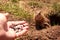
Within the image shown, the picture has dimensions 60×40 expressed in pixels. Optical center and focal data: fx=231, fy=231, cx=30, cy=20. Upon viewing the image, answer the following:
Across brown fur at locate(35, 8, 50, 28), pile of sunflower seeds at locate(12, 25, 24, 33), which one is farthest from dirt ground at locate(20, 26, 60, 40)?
pile of sunflower seeds at locate(12, 25, 24, 33)

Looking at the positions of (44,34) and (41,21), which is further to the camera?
(41,21)

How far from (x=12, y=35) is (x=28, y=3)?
284cm

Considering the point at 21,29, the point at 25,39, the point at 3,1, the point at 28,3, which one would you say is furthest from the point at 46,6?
the point at 21,29

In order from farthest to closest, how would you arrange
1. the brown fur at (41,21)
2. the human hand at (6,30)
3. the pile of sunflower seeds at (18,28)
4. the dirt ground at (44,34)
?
the brown fur at (41,21), the dirt ground at (44,34), the pile of sunflower seeds at (18,28), the human hand at (6,30)

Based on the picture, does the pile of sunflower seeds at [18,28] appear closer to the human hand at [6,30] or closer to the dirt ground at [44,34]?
the human hand at [6,30]

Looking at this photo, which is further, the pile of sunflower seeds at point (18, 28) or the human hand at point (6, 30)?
the pile of sunflower seeds at point (18, 28)

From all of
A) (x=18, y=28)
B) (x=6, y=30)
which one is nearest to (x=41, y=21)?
(x=18, y=28)

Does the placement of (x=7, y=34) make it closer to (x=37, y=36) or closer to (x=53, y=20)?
(x=37, y=36)

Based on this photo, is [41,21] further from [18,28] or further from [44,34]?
[18,28]

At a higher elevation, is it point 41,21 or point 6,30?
point 6,30

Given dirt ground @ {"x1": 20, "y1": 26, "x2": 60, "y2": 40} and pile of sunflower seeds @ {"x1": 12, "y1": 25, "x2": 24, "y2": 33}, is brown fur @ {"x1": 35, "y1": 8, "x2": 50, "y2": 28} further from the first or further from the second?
pile of sunflower seeds @ {"x1": 12, "y1": 25, "x2": 24, "y2": 33}

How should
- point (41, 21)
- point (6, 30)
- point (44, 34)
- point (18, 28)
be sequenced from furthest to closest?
point (41, 21), point (44, 34), point (18, 28), point (6, 30)

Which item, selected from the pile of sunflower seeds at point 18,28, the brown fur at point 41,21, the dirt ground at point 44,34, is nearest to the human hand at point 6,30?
the pile of sunflower seeds at point 18,28

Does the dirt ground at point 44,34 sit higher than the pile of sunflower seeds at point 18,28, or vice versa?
the pile of sunflower seeds at point 18,28
